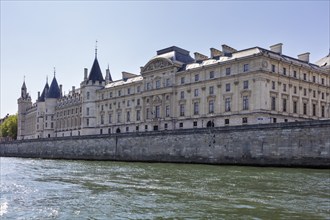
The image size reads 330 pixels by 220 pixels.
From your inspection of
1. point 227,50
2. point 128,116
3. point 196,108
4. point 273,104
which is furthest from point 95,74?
point 273,104

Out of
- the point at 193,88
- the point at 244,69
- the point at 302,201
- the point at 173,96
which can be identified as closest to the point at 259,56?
the point at 244,69

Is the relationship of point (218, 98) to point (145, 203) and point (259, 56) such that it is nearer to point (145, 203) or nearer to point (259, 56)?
point (259, 56)

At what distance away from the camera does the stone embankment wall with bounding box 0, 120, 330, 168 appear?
30594 millimetres

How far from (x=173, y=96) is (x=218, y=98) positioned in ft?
29.6

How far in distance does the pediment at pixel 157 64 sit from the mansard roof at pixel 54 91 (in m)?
41.3

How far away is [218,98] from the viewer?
52812 millimetres

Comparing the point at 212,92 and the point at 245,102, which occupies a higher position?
the point at 212,92

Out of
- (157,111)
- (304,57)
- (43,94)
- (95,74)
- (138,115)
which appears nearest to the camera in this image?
(304,57)

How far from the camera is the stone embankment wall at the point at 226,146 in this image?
30594 millimetres

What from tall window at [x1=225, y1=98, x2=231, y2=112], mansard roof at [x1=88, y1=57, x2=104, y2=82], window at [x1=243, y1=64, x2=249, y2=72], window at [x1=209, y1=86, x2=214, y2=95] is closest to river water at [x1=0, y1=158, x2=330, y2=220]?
window at [x1=243, y1=64, x2=249, y2=72]

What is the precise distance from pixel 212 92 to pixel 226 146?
1730cm

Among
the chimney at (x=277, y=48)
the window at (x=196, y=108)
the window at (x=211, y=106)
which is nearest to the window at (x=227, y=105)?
the window at (x=211, y=106)

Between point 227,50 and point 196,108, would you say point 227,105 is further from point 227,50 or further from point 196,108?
point 227,50

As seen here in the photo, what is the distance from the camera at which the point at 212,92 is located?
5378cm
